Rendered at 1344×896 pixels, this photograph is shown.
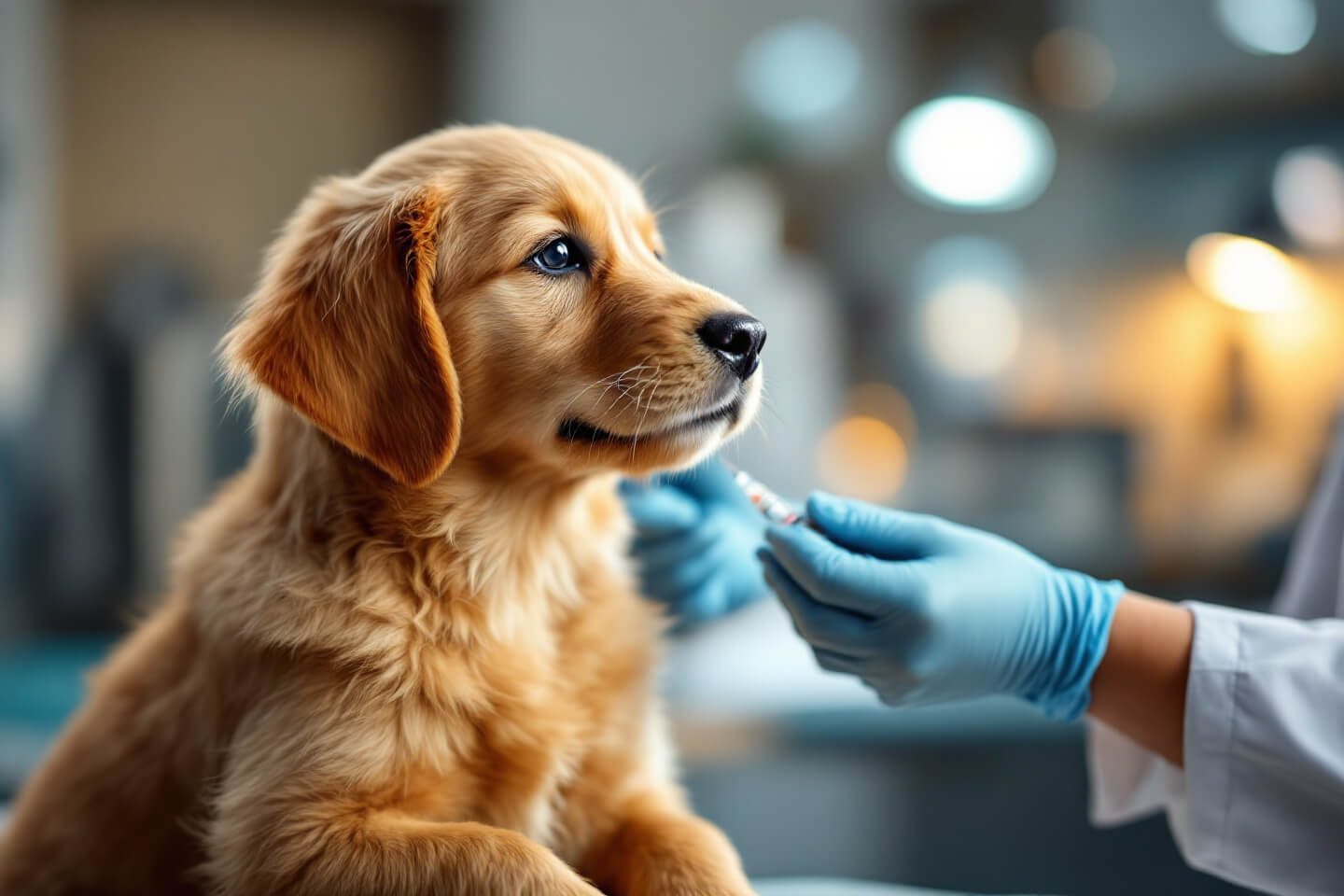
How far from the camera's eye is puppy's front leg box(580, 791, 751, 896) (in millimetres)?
897

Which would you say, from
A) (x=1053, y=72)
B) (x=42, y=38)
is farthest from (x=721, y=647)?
(x=42, y=38)

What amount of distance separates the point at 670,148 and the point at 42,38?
7.20 feet

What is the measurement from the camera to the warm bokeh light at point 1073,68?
412cm

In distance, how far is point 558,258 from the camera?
1075 millimetres

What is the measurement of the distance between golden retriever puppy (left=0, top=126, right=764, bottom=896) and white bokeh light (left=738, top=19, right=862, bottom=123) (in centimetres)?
335

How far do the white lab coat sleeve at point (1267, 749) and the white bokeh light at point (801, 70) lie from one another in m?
3.51

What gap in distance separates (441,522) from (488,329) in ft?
0.63

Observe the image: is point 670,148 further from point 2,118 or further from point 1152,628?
point 1152,628

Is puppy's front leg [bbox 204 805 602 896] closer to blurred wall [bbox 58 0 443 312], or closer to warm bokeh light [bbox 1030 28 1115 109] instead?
blurred wall [bbox 58 0 443 312]

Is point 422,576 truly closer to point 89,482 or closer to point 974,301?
point 89,482

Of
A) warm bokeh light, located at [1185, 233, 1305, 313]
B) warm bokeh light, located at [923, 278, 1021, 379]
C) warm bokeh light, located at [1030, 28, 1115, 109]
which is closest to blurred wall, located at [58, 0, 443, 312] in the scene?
warm bokeh light, located at [923, 278, 1021, 379]

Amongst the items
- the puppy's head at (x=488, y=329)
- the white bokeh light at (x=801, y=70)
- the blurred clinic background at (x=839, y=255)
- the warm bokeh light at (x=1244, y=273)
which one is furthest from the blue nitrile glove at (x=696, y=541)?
the warm bokeh light at (x=1244, y=273)

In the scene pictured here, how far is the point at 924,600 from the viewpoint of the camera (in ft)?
3.35

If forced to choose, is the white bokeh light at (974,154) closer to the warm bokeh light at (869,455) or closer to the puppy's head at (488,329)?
the warm bokeh light at (869,455)
